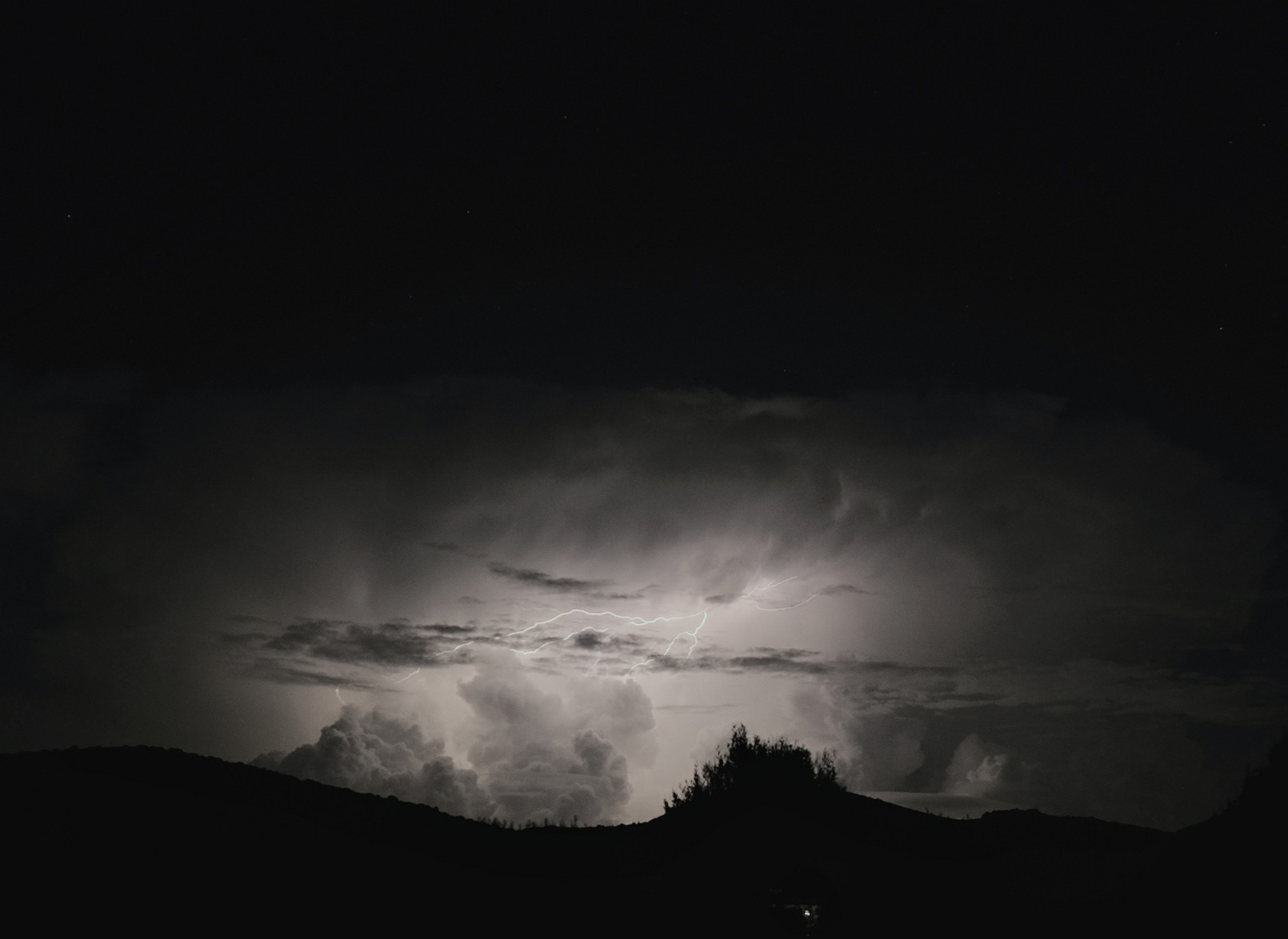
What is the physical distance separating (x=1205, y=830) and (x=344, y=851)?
13133 millimetres

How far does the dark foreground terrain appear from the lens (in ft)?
42.4

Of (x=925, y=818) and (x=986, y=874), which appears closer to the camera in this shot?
(x=986, y=874)

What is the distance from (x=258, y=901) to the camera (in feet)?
45.5

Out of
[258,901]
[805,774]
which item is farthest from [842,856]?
[258,901]

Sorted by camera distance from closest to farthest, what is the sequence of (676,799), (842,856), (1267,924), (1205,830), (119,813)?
(1267,924) < (1205,830) < (119,813) < (842,856) < (676,799)

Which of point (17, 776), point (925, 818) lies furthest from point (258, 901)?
point (925, 818)

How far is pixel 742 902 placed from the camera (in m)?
17.2

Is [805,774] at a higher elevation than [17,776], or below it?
higher

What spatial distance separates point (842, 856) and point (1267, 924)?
8.89m

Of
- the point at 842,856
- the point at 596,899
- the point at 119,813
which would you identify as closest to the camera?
the point at 119,813

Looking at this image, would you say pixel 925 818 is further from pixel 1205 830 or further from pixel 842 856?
pixel 1205 830

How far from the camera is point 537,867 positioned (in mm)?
17922

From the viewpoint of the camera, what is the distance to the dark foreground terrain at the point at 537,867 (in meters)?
12.9

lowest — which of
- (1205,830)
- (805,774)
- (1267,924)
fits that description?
(1267,924)
